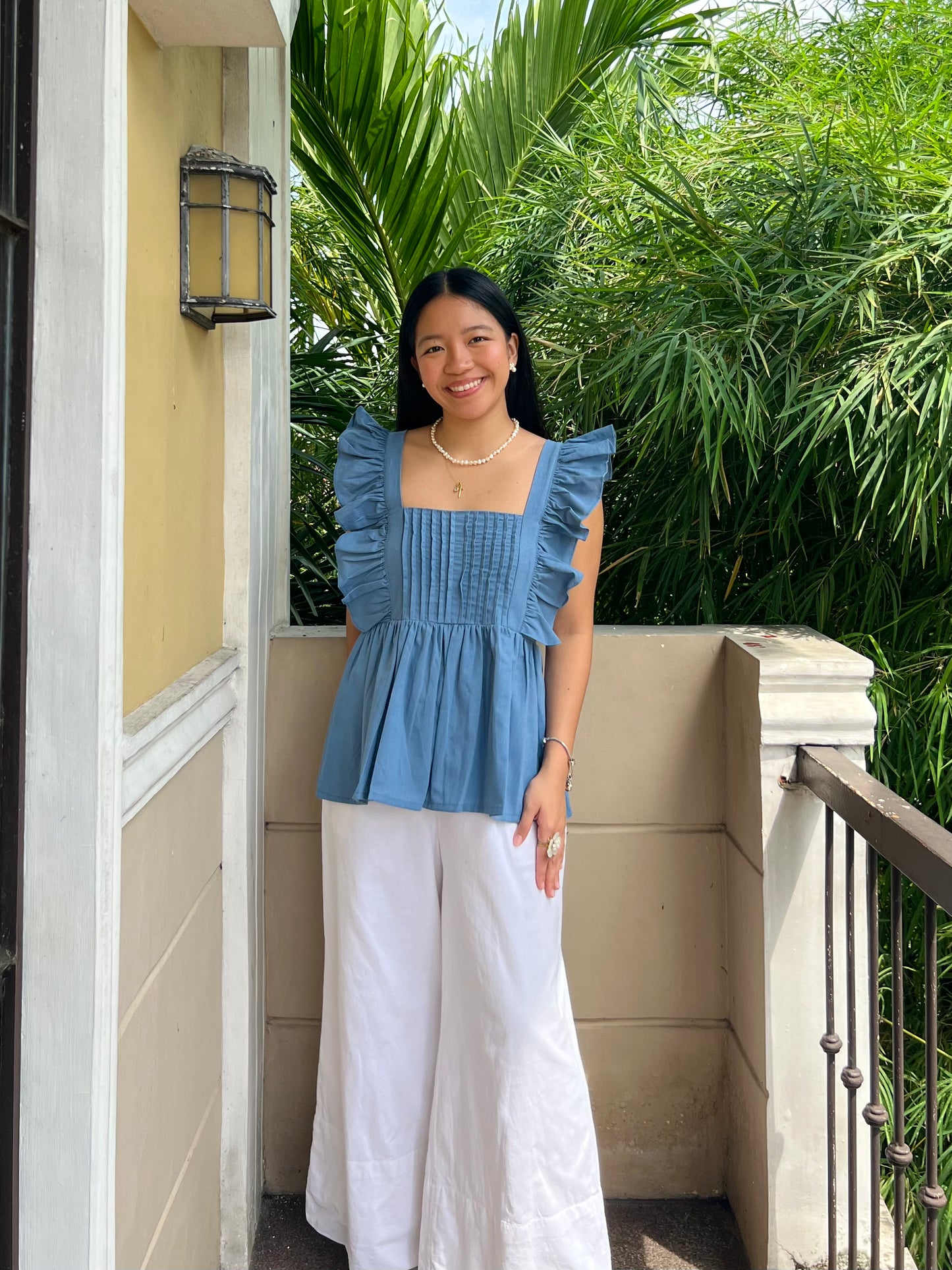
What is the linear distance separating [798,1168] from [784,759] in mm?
720

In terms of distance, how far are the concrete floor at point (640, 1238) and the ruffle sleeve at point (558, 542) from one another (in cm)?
122

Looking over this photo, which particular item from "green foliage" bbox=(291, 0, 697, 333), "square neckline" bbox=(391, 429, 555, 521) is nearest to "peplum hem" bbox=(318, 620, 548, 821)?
"square neckline" bbox=(391, 429, 555, 521)

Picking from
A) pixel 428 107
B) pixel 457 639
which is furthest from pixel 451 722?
pixel 428 107

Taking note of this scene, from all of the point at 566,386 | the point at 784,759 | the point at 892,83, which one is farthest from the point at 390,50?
→ the point at 784,759

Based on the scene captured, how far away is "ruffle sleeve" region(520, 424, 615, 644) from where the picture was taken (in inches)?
72.6

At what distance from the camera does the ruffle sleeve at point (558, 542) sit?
184cm

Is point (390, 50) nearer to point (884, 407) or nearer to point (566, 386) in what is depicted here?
point (566, 386)

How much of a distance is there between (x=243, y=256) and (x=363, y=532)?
19.5 inches

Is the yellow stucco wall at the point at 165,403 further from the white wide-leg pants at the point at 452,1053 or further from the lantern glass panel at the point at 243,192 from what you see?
the white wide-leg pants at the point at 452,1053

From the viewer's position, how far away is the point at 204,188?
1670 millimetres

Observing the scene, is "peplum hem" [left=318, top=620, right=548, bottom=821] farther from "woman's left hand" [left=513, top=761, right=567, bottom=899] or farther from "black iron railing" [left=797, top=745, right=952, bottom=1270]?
"black iron railing" [left=797, top=745, right=952, bottom=1270]

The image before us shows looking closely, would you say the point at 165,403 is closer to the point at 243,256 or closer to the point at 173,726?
the point at 243,256

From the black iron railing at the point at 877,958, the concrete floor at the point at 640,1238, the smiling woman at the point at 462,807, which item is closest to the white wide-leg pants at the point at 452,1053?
the smiling woman at the point at 462,807

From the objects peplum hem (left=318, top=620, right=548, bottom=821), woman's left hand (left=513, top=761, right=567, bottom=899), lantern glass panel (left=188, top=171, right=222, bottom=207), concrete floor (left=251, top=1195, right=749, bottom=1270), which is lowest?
concrete floor (left=251, top=1195, right=749, bottom=1270)
